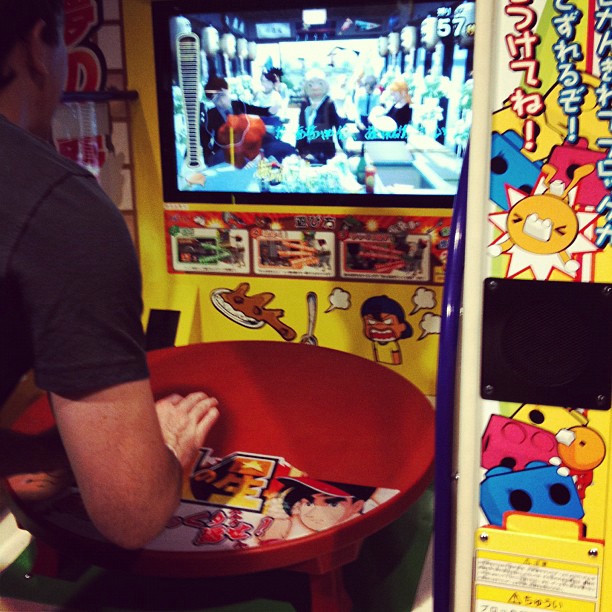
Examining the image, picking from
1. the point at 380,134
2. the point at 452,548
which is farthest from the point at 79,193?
the point at 380,134

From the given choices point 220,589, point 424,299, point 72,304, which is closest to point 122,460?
point 72,304

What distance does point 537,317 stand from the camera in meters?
0.87

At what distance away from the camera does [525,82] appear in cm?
81

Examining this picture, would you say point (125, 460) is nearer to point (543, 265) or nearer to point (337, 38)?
point (543, 265)

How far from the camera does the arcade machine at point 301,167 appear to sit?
2.61m

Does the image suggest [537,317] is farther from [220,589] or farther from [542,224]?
[220,589]

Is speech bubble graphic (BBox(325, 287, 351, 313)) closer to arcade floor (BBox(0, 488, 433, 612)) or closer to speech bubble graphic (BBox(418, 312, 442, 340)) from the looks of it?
speech bubble graphic (BBox(418, 312, 442, 340))

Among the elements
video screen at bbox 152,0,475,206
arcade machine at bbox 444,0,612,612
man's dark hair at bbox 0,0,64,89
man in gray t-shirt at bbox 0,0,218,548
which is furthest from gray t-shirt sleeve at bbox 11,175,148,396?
video screen at bbox 152,0,475,206

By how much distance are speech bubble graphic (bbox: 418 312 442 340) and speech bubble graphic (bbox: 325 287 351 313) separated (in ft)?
1.00

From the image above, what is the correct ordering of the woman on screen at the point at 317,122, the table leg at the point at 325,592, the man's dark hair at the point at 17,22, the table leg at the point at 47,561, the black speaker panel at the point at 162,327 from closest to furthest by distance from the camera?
the man's dark hair at the point at 17,22
the table leg at the point at 325,592
the table leg at the point at 47,561
the woman on screen at the point at 317,122
the black speaker panel at the point at 162,327

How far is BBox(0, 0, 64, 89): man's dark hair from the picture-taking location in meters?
1.00


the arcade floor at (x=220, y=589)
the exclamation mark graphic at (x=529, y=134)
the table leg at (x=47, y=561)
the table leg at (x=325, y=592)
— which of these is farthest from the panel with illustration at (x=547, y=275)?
the table leg at (x=47, y=561)

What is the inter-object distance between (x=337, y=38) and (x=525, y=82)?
1.96 meters

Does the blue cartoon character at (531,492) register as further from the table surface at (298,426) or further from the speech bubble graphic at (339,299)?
the speech bubble graphic at (339,299)
